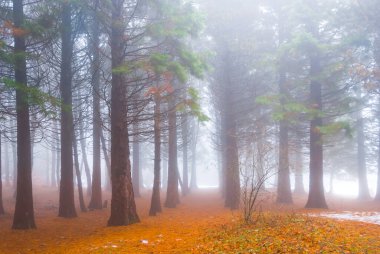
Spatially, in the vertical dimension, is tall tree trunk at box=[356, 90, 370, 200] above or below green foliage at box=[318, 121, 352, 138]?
below

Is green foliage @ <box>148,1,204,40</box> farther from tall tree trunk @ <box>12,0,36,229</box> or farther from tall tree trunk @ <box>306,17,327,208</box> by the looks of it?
tall tree trunk @ <box>306,17,327,208</box>

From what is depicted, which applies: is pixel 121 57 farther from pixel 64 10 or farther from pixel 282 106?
pixel 282 106

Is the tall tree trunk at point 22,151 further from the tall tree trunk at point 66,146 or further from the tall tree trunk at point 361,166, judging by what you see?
the tall tree trunk at point 361,166

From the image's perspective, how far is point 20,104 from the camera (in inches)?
444

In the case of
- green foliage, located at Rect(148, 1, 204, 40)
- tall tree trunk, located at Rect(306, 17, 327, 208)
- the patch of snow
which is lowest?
the patch of snow

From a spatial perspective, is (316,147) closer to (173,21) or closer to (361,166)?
(173,21)

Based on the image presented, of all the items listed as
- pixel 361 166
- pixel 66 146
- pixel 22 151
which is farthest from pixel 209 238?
pixel 361 166

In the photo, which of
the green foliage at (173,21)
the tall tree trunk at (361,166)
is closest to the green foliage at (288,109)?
the green foliage at (173,21)

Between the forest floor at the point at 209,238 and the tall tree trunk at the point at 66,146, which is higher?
the tall tree trunk at the point at 66,146

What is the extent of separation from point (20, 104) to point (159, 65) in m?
4.77

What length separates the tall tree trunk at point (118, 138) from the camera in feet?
39.6

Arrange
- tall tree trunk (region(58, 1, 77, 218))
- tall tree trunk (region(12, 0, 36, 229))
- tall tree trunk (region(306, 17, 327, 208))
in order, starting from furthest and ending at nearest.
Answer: tall tree trunk (region(306, 17, 327, 208)), tall tree trunk (region(58, 1, 77, 218)), tall tree trunk (region(12, 0, 36, 229))

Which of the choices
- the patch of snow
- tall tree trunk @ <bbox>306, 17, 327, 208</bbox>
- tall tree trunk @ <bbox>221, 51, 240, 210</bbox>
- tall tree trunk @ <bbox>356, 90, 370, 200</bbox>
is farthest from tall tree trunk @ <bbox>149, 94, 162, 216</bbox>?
tall tree trunk @ <bbox>356, 90, 370, 200</bbox>

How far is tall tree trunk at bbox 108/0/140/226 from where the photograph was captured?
12070 millimetres
